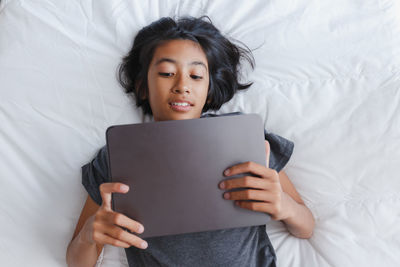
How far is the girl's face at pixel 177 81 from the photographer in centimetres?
86

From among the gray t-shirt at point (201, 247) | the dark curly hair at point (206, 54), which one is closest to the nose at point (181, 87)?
the dark curly hair at point (206, 54)

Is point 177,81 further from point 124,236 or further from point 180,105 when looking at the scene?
point 124,236

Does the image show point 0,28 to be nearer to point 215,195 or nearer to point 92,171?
point 92,171

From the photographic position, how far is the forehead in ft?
2.87

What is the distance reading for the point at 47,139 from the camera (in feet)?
3.07

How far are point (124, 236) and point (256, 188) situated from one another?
26 centimetres

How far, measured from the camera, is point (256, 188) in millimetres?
739

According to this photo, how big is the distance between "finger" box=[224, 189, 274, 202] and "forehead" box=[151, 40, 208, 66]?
12.6 inches

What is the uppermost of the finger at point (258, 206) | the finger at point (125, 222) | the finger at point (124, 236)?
the finger at point (258, 206)

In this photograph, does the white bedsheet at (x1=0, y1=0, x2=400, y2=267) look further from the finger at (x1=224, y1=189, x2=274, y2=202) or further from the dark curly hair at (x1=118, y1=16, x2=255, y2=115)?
the finger at (x1=224, y1=189, x2=274, y2=202)

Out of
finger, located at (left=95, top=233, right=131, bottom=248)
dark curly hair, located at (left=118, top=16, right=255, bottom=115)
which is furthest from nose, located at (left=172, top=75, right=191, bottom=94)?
finger, located at (left=95, top=233, right=131, bottom=248)

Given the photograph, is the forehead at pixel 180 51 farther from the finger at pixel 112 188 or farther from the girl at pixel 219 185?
the finger at pixel 112 188

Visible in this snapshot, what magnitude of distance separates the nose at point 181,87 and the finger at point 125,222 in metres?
0.29

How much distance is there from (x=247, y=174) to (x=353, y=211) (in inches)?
12.0
